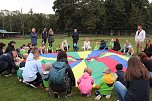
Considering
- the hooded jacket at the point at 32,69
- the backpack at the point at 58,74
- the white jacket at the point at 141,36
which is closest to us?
the backpack at the point at 58,74

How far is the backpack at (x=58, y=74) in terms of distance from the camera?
234 inches

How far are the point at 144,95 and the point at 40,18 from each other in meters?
59.4

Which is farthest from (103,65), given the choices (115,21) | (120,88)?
(115,21)

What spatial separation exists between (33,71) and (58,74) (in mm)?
1138

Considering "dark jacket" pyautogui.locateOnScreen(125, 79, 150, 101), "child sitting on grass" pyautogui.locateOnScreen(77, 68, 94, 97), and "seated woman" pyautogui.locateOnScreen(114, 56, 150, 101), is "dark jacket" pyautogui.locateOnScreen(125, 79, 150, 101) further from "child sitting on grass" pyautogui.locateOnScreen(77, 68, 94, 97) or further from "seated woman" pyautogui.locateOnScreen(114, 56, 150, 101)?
"child sitting on grass" pyautogui.locateOnScreen(77, 68, 94, 97)

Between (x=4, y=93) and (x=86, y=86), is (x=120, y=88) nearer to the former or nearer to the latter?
(x=86, y=86)

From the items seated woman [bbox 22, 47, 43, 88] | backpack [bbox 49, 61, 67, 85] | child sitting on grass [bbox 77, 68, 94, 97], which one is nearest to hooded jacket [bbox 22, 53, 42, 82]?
seated woman [bbox 22, 47, 43, 88]

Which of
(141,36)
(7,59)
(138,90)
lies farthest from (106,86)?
(141,36)

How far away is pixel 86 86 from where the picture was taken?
624 centimetres

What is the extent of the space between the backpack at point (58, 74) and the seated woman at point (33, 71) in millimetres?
793

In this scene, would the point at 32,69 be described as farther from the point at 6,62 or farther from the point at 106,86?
→ the point at 106,86

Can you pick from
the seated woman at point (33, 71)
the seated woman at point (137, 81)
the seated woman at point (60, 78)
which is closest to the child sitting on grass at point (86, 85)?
the seated woman at point (60, 78)

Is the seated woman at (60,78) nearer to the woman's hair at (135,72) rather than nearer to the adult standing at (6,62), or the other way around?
the woman's hair at (135,72)

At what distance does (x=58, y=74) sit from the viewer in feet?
19.6
